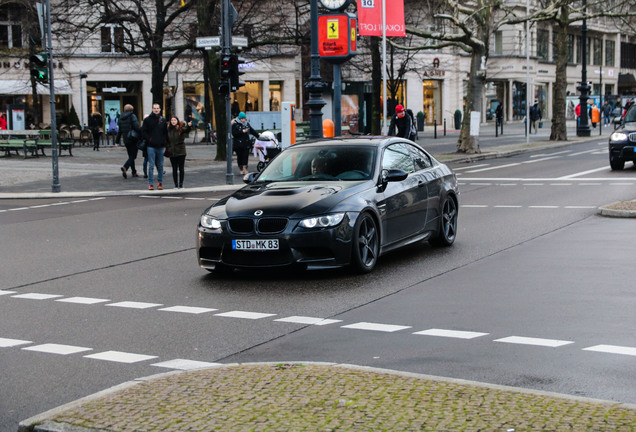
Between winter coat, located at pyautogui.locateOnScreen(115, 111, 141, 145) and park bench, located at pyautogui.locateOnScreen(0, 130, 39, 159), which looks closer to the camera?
winter coat, located at pyautogui.locateOnScreen(115, 111, 141, 145)

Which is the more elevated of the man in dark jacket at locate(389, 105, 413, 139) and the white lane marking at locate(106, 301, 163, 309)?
the man in dark jacket at locate(389, 105, 413, 139)

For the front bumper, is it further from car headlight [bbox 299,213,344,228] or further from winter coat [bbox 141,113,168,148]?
winter coat [bbox 141,113,168,148]

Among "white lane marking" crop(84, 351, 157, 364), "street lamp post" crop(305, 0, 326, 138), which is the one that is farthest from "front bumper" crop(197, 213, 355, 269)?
"street lamp post" crop(305, 0, 326, 138)

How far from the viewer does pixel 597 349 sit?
274 inches

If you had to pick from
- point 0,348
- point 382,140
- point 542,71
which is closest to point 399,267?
point 382,140

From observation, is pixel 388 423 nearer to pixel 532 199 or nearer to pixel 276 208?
pixel 276 208

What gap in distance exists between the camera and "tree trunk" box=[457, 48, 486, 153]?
3562cm

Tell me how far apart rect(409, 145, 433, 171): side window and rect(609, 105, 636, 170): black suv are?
13.9m

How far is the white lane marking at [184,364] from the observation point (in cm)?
658

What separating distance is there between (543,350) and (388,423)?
97.5 inches

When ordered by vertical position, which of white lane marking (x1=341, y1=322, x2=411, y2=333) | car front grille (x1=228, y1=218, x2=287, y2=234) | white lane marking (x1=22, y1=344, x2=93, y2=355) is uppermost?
car front grille (x1=228, y1=218, x2=287, y2=234)

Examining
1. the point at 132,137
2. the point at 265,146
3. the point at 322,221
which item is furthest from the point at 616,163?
the point at 322,221

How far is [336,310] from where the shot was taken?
28.3ft

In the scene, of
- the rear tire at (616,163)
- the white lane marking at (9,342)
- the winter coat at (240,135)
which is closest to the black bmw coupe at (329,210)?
the white lane marking at (9,342)
